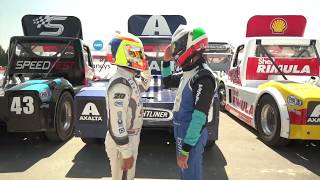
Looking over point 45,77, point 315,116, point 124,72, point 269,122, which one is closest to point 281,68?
point 269,122

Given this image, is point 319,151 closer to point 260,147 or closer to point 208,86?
point 260,147

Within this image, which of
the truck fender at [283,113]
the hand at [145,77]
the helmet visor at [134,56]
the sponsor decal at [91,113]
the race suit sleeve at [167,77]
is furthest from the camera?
the truck fender at [283,113]

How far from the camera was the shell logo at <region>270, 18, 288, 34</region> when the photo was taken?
8227 mm

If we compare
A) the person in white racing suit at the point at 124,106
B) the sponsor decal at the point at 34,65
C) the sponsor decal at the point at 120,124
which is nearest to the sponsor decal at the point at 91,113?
the person in white racing suit at the point at 124,106

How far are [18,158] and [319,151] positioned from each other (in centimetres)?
473

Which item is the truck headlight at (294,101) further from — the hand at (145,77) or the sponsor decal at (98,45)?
the sponsor decal at (98,45)

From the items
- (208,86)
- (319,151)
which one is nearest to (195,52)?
(208,86)

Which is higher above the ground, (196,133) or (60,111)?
(196,133)

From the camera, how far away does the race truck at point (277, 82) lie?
16.4 feet

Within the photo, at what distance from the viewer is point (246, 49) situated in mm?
7254

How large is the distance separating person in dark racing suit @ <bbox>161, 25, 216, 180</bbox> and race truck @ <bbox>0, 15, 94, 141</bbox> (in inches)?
112

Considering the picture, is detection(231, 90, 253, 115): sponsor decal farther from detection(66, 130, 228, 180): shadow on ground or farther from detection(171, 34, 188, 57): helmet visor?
detection(171, 34, 188, 57): helmet visor

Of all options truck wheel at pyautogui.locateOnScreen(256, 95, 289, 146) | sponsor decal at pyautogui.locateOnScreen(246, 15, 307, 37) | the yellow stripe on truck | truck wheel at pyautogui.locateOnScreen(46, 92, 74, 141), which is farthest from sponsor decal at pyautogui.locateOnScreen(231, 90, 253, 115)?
truck wheel at pyautogui.locateOnScreen(46, 92, 74, 141)

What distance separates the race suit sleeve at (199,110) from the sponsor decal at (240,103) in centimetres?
409
